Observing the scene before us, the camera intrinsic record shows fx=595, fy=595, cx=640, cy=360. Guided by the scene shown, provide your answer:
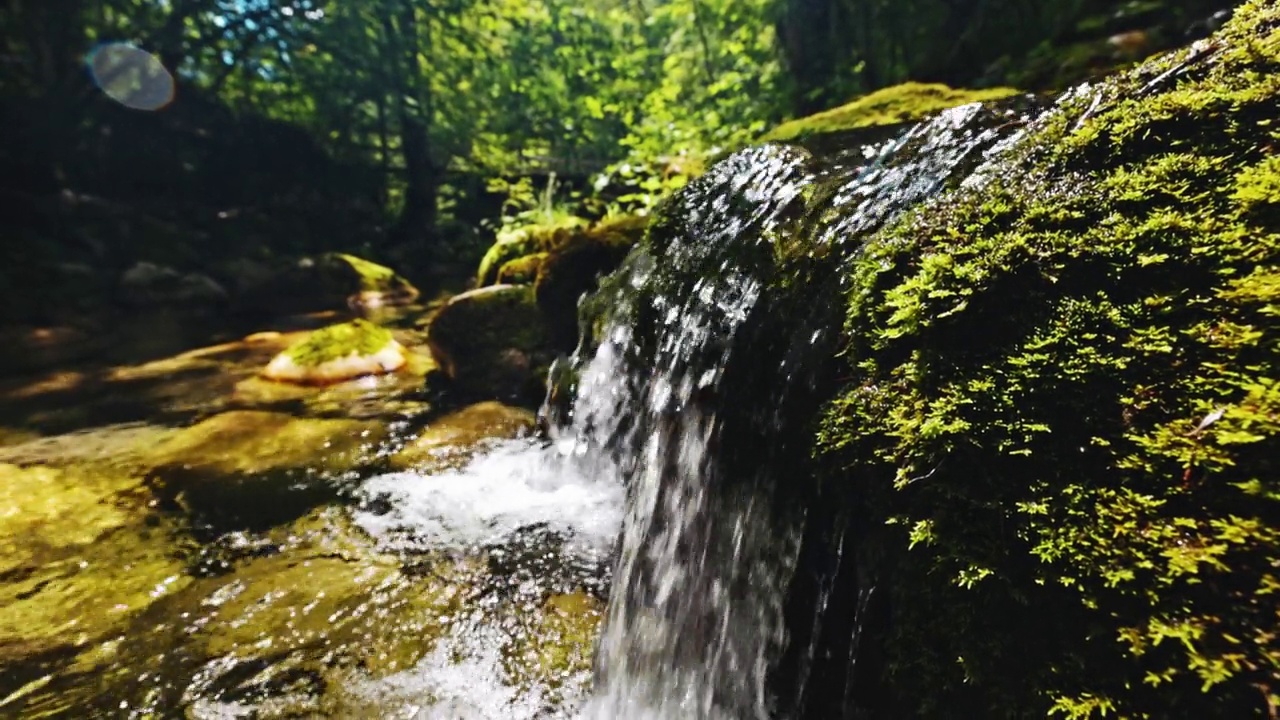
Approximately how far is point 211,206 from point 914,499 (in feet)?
71.6

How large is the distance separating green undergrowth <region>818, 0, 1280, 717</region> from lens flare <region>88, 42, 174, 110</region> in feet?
68.8

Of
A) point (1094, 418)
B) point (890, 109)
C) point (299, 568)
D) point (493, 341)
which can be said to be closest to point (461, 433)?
point (493, 341)

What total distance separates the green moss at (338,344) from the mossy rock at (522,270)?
5.85 ft

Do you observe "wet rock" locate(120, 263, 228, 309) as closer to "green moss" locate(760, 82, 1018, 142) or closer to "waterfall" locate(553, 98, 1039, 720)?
"green moss" locate(760, 82, 1018, 142)

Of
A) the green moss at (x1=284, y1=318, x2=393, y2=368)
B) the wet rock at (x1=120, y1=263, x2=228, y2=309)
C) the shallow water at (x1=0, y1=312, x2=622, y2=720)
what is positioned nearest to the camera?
the shallow water at (x1=0, y1=312, x2=622, y2=720)

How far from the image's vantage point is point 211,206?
17.9 metres

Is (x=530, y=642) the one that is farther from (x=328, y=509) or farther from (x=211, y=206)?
(x=211, y=206)

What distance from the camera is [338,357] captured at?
22.9 feet

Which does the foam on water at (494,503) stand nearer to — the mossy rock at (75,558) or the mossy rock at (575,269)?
the mossy rock at (75,558)

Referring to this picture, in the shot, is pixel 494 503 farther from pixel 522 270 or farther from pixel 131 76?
pixel 131 76

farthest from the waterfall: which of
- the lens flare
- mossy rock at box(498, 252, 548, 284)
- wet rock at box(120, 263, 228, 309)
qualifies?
the lens flare

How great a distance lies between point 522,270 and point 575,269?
1619 mm

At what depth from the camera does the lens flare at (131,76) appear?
15.3 m

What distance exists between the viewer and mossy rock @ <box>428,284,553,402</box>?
20.4 feet
